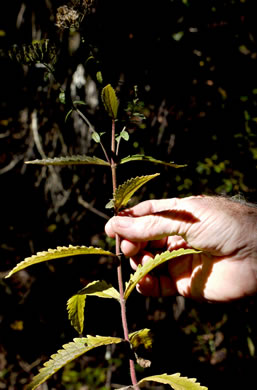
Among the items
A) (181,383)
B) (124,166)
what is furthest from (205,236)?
(124,166)

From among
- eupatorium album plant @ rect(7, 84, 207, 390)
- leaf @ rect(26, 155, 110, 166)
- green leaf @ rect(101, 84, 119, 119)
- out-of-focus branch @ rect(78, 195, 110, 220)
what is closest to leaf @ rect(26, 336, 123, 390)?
eupatorium album plant @ rect(7, 84, 207, 390)

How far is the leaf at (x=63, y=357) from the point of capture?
90 cm

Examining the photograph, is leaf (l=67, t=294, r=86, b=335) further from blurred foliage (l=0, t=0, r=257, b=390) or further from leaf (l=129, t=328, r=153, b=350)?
blurred foliage (l=0, t=0, r=257, b=390)

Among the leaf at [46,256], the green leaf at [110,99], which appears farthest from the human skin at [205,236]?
the green leaf at [110,99]

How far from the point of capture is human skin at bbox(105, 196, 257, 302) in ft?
4.46

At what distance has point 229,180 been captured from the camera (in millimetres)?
2867

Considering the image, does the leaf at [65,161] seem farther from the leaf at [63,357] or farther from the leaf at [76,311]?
the leaf at [63,357]

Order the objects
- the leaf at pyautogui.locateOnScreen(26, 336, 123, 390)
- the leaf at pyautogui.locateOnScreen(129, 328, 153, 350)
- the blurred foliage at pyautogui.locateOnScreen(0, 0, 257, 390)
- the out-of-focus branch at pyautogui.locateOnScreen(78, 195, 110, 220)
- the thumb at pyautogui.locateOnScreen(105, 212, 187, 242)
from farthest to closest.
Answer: the out-of-focus branch at pyautogui.locateOnScreen(78, 195, 110, 220), the blurred foliage at pyautogui.locateOnScreen(0, 0, 257, 390), the thumb at pyautogui.locateOnScreen(105, 212, 187, 242), the leaf at pyautogui.locateOnScreen(129, 328, 153, 350), the leaf at pyautogui.locateOnScreen(26, 336, 123, 390)

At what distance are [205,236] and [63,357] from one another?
80cm

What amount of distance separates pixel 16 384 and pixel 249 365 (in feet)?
7.92

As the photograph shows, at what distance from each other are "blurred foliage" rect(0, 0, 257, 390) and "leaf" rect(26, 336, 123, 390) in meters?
1.30

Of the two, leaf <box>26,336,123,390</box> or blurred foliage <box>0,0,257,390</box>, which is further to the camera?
blurred foliage <box>0,0,257,390</box>

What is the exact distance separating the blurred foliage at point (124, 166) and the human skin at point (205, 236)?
46 centimetres

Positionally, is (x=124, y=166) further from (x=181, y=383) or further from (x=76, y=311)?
(x=181, y=383)
